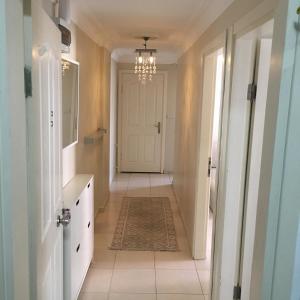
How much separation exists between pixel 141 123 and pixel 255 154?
4874 millimetres

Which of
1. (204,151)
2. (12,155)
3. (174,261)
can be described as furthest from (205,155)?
(12,155)

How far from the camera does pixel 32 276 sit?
4.22 feet

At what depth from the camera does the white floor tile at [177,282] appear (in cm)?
279

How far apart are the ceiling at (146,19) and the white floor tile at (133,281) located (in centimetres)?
227

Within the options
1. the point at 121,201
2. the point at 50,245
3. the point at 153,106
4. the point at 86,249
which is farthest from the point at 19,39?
the point at 153,106

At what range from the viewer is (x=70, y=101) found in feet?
9.11

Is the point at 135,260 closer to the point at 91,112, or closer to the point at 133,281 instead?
the point at 133,281

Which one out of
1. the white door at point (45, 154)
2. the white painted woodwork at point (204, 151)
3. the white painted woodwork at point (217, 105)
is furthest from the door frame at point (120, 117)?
the white door at point (45, 154)

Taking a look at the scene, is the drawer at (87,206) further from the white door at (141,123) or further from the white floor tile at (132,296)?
the white door at (141,123)

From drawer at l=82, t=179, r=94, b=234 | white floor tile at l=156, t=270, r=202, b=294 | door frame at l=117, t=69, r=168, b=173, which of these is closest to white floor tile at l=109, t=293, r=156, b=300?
white floor tile at l=156, t=270, r=202, b=294

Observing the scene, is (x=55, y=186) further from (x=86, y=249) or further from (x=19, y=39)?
(x=86, y=249)

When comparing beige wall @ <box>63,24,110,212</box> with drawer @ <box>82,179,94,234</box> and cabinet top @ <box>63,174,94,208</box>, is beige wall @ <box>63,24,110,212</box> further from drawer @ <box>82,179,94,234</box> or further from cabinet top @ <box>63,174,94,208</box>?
drawer @ <box>82,179,94,234</box>

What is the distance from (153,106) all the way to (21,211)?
228 inches

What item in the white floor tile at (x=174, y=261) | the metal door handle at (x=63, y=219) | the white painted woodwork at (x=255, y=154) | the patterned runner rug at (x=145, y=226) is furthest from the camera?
the patterned runner rug at (x=145, y=226)
